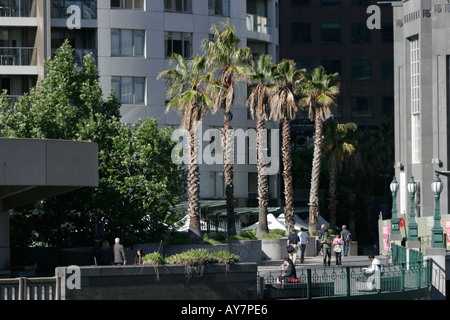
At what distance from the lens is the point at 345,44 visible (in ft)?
334

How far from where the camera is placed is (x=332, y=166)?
7838 centimetres

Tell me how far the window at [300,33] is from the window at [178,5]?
34007 mm

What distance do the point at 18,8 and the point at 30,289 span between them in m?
37.1

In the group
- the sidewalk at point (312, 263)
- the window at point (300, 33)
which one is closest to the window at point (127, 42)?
the sidewalk at point (312, 263)

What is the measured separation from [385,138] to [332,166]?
10.7 m

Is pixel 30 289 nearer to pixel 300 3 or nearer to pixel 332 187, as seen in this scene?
pixel 332 187

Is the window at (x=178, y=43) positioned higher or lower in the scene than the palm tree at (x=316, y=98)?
higher

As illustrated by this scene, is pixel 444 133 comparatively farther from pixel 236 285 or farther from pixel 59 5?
pixel 236 285

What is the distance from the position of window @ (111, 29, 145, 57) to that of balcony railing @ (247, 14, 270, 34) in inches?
369

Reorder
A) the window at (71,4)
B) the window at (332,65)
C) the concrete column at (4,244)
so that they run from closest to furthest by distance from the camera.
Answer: the concrete column at (4,244)
the window at (71,4)
the window at (332,65)

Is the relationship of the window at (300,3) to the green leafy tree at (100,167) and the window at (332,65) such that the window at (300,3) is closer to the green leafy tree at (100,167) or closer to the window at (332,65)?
the window at (332,65)

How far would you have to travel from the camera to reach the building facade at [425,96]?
62156 millimetres

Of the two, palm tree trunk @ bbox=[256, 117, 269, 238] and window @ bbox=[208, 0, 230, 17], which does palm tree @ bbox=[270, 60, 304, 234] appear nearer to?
palm tree trunk @ bbox=[256, 117, 269, 238]

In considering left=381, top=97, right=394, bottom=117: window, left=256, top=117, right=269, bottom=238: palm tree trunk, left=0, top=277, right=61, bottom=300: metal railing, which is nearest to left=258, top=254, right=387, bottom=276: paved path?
left=256, top=117, right=269, bottom=238: palm tree trunk
